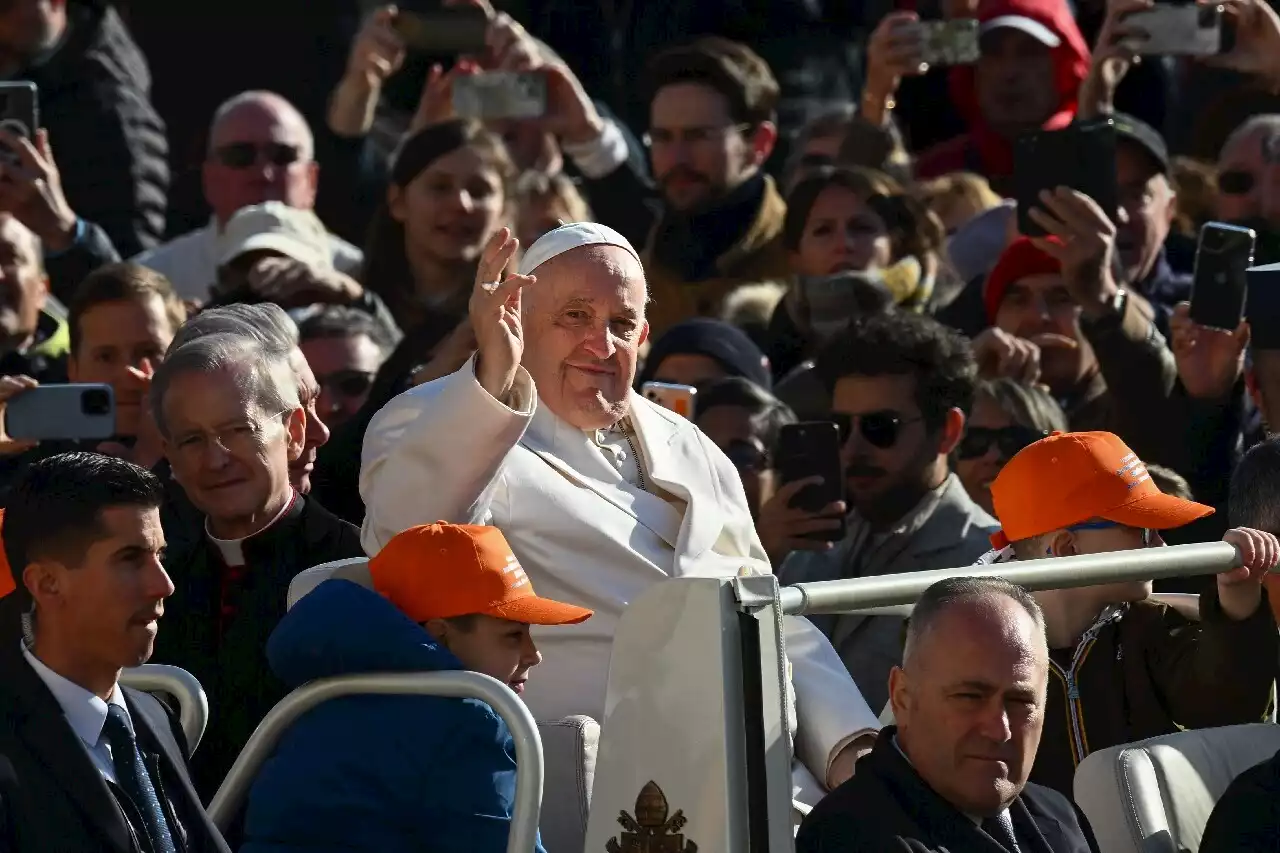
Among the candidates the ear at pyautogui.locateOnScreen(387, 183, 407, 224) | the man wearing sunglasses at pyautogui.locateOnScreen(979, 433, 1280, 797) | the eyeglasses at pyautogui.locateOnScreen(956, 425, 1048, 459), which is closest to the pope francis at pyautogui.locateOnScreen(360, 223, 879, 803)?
the man wearing sunglasses at pyautogui.locateOnScreen(979, 433, 1280, 797)

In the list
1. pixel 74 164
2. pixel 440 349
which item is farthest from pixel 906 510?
pixel 74 164

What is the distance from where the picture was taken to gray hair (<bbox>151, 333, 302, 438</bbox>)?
5656 millimetres

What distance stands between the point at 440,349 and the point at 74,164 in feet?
10.2

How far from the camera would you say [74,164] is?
31.0 feet

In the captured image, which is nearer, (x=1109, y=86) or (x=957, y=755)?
(x=957, y=755)

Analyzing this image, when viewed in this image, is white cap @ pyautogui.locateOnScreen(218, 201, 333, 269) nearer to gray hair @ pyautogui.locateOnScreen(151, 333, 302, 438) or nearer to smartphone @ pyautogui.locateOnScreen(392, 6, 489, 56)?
smartphone @ pyautogui.locateOnScreen(392, 6, 489, 56)

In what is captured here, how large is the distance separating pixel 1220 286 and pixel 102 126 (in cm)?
416

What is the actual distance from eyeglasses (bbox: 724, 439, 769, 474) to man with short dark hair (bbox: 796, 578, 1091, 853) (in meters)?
2.61

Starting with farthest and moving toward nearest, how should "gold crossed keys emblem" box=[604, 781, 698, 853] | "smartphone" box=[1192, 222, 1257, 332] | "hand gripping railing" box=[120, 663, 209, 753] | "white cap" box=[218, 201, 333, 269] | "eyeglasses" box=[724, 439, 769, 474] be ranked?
"white cap" box=[218, 201, 333, 269], "smartphone" box=[1192, 222, 1257, 332], "eyeglasses" box=[724, 439, 769, 474], "hand gripping railing" box=[120, 663, 209, 753], "gold crossed keys emblem" box=[604, 781, 698, 853]

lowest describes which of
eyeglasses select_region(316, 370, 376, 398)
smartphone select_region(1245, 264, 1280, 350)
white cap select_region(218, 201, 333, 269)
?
eyeglasses select_region(316, 370, 376, 398)

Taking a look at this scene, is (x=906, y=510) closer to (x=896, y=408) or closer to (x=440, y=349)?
(x=896, y=408)

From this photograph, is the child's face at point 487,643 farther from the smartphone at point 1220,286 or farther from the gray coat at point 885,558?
the smartphone at point 1220,286

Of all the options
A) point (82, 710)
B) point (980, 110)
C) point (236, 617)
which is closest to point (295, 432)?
point (236, 617)

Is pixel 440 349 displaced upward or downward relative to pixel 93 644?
upward
